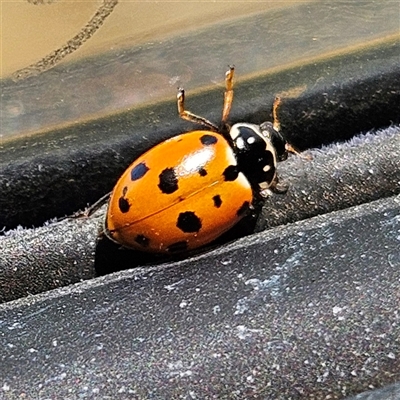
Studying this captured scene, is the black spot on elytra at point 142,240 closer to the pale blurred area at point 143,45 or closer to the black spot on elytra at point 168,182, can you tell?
the black spot on elytra at point 168,182

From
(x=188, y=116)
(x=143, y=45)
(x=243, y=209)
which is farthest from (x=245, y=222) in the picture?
(x=143, y=45)

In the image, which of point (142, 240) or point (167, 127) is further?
point (167, 127)

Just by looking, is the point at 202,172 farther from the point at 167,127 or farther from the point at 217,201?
the point at 167,127

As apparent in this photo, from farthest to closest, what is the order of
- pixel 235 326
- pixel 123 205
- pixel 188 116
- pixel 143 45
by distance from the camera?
1. pixel 143 45
2. pixel 188 116
3. pixel 123 205
4. pixel 235 326

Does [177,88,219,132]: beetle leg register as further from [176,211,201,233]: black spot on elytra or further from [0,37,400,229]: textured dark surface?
[176,211,201,233]: black spot on elytra

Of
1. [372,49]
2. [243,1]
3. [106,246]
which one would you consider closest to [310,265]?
[106,246]

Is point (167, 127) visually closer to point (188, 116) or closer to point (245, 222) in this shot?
point (188, 116)

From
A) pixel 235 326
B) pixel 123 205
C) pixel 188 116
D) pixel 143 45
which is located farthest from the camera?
pixel 143 45
